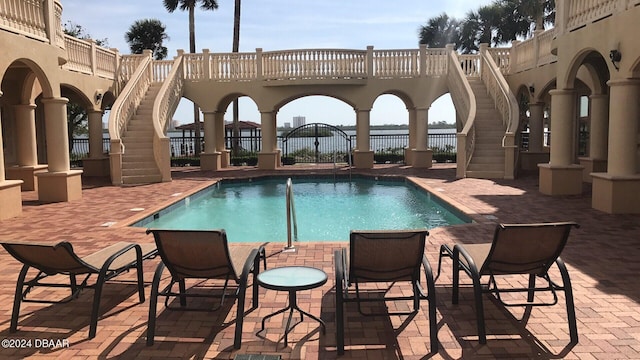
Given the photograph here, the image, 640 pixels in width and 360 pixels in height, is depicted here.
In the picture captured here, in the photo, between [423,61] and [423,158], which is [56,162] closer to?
[423,158]

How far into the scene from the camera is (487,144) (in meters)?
16.4

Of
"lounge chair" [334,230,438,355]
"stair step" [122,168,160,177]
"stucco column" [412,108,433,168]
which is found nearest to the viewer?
"lounge chair" [334,230,438,355]

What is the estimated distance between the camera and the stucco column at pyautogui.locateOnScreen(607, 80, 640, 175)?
9086 mm

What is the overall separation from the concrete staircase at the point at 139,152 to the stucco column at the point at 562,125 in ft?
38.7

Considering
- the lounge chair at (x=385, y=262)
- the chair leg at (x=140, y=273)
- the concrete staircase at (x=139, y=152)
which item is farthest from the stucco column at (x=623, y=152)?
the concrete staircase at (x=139, y=152)

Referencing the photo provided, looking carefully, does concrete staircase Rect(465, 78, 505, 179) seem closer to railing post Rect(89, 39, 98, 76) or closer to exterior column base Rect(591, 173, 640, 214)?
exterior column base Rect(591, 173, 640, 214)

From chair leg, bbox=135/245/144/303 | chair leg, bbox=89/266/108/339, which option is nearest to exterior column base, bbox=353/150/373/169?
chair leg, bbox=135/245/144/303

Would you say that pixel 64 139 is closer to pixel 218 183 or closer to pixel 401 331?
pixel 218 183

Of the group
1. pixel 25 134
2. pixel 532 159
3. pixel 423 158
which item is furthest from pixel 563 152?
pixel 25 134

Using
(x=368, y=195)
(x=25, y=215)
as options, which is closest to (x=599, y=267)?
(x=368, y=195)

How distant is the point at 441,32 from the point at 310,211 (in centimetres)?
2263

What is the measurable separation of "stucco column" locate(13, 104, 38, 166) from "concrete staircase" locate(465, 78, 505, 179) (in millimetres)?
13401

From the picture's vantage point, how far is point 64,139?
39.8 feet

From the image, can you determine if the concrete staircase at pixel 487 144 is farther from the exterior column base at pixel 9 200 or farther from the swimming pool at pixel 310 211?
the exterior column base at pixel 9 200
